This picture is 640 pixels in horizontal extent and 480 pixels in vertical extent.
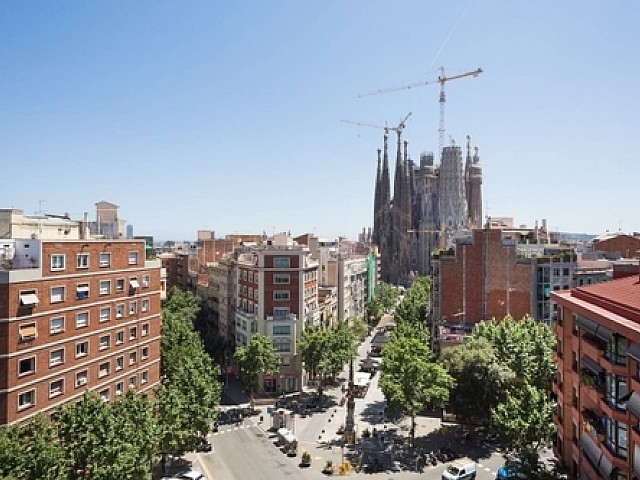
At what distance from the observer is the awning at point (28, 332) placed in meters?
28.1

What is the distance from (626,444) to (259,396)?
38.7m

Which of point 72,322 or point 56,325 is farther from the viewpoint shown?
point 72,322

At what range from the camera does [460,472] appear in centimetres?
3180

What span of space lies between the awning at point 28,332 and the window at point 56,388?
3.63 m

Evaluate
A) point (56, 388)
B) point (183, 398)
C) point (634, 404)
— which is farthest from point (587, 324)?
point (56, 388)

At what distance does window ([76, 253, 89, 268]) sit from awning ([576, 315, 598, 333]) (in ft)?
101

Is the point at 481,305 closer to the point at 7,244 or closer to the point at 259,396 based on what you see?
the point at 259,396

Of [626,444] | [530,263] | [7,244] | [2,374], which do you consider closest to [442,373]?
[626,444]

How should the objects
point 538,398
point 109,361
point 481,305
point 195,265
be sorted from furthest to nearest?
point 195,265
point 481,305
point 109,361
point 538,398

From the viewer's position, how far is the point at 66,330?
31.3 m

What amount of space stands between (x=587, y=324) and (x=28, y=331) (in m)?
30.6

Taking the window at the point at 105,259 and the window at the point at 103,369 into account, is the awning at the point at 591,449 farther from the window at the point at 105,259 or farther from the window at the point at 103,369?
the window at the point at 105,259

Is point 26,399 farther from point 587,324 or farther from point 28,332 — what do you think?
point 587,324

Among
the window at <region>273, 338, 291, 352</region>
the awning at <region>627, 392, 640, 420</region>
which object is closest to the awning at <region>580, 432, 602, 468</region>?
the awning at <region>627, 392, 640, 420</region>
